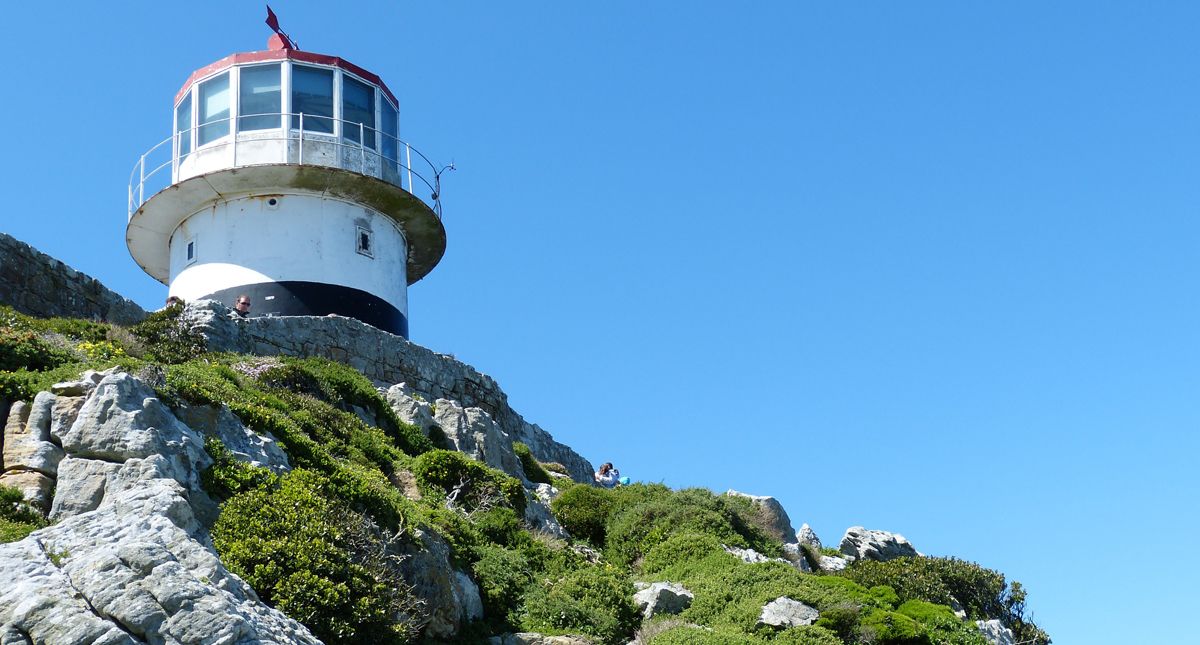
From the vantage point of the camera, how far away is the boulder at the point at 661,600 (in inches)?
615

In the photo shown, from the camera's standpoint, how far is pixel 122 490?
37.3 ft

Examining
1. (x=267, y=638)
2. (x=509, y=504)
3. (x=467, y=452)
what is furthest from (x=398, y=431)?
(x=267, y=638)

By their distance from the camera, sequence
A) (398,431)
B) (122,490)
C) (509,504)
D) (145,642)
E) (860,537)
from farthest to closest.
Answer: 1. (860,537)
2. (398,431)
3. (509,504)
4. (122,490)
5. (145,642)


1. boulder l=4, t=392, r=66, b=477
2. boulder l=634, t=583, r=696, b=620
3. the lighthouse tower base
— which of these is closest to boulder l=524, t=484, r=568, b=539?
boulder l=634, t=583, r=696, b=620

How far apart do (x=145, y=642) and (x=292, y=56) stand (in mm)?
17970

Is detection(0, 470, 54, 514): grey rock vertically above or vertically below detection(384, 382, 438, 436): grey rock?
below

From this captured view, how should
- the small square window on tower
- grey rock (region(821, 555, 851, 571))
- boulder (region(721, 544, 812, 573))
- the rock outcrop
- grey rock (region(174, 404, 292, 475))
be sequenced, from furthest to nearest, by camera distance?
the small square window on tower
grey rock (region(821, 555, 851, 571))
boulder (region(721, 544, 812, 573))
grey rock (region(174, 404, 292, 475))
the rock outcrop

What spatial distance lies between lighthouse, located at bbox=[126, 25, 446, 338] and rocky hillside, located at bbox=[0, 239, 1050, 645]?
2.01 meters

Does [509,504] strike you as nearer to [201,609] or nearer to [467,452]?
[467,452]

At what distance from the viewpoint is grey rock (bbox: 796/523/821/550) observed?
2228cm

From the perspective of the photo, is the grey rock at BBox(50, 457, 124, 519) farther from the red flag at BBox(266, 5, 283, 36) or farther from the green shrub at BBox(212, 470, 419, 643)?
the red flag at BBox(266, 5, 283, 36)

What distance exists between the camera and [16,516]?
10875mm

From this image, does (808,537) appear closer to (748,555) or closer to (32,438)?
(748,555)

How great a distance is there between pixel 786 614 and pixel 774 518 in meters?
5.20
